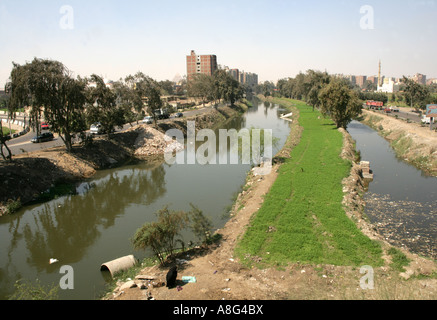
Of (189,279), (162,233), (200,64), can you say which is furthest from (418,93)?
(200,64)

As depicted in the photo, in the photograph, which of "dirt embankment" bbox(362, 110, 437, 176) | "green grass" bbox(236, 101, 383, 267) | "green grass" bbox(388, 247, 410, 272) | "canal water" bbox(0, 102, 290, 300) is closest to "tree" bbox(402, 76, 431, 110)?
"dirt embankment" bbox(362, 110, 437, 176)

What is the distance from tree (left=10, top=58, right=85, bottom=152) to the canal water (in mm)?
6285

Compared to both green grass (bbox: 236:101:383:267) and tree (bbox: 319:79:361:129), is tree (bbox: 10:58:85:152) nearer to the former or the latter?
green grass (bbox: 236:101:383:267)

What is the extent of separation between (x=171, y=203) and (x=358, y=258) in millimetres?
12765

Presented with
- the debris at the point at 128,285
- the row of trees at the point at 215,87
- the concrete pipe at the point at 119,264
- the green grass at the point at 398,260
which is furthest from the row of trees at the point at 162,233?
the row of trees at the point at 215,87

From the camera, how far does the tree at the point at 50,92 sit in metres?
25.1

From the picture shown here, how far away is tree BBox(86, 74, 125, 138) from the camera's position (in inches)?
1291

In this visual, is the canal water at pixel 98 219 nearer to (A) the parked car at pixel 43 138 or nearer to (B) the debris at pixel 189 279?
(B) the debris at pixel 189 279

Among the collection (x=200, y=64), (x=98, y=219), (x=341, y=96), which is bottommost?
(x=98, y=219)

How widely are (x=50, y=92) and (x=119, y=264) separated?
20281mm

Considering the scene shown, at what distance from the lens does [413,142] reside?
34.3m

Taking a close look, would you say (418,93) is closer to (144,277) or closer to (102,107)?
(102,107)

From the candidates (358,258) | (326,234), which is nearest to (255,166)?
(326,234)
